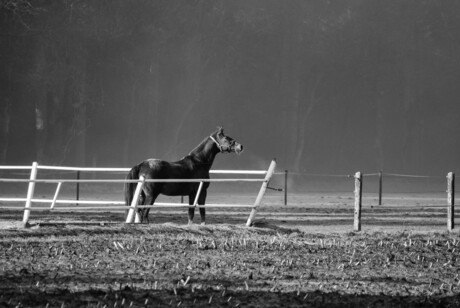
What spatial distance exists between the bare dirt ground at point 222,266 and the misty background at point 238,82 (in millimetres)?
33759

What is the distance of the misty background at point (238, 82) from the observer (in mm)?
50031

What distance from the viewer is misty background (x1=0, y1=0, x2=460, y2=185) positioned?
50031 millimetres

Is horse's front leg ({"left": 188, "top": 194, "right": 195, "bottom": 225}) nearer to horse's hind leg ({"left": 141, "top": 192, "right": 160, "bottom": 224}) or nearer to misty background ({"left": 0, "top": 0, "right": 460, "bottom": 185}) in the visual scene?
horse's hind leg ({"left": 141, "top": 192, "right": 160, "bottom": 224})

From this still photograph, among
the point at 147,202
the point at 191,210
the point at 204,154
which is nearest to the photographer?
the point at 147,202

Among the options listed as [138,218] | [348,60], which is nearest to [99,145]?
[348,60]

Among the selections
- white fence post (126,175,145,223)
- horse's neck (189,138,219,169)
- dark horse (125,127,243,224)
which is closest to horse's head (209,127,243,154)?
dark horse (125,127,243,224)

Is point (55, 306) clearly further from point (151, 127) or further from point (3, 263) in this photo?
point (151, 127)

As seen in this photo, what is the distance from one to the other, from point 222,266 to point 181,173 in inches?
255

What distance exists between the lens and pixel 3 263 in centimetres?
1043

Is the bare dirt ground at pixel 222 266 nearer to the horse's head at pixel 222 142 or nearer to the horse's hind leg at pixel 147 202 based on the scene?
the horse's hind leg at pixel 147 202

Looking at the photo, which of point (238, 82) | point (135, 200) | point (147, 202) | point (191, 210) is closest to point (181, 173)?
point (191, 210)

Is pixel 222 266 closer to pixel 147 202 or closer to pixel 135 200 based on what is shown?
pixel 135 200

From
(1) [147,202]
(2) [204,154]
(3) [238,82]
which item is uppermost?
(3) [238,82]

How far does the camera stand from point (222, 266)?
422 inches
